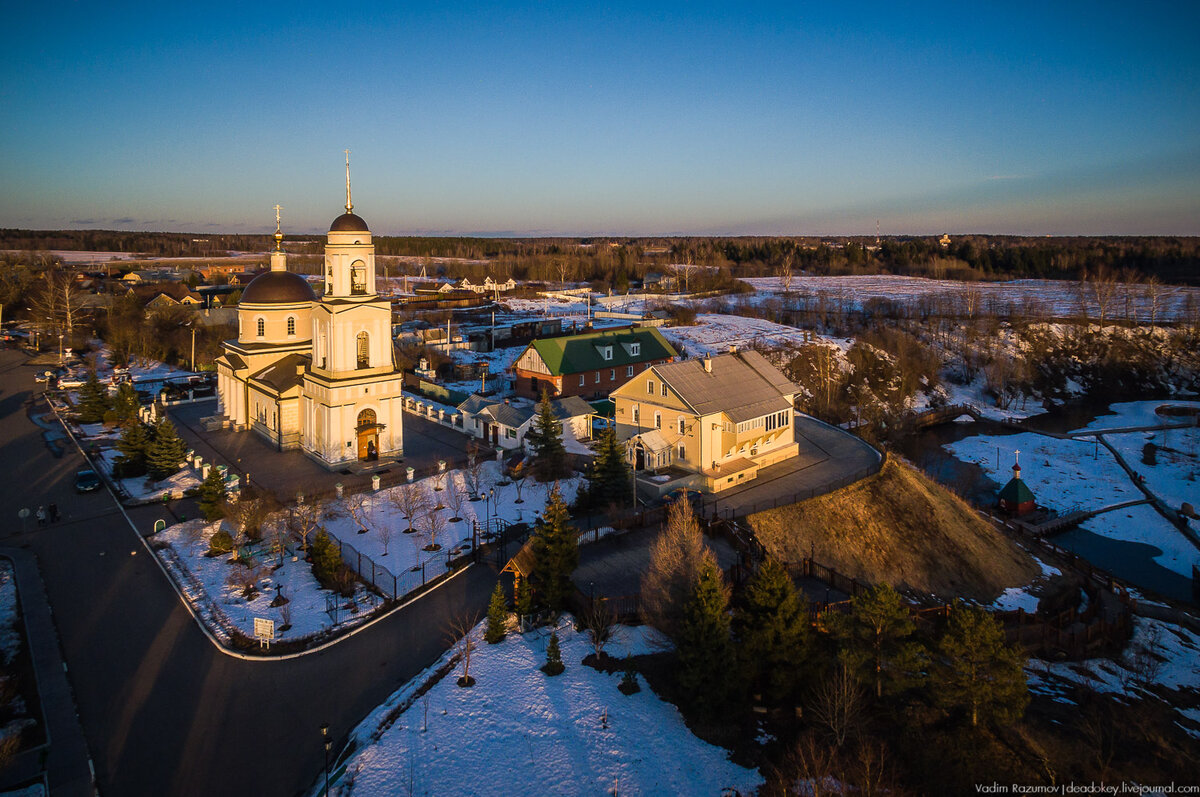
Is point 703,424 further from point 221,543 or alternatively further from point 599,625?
point 221,543

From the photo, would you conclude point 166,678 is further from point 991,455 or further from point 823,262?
point 823,262

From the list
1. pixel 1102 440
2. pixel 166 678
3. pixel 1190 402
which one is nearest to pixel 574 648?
pixel 166 678

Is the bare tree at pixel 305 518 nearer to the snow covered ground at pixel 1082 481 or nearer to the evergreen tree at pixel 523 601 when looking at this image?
the evergreen tree at pixel 523 601

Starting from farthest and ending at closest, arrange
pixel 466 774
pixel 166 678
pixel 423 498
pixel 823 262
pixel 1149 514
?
pixel 823 262 → pixel 1149 514 → pixel 423 498 → pixel 166 678 → pixel 466 774

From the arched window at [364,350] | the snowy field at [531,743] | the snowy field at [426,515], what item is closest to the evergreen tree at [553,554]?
the snowy field at [531,743]

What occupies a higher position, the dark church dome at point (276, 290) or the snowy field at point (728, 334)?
the dark church dome at point (276, 290)

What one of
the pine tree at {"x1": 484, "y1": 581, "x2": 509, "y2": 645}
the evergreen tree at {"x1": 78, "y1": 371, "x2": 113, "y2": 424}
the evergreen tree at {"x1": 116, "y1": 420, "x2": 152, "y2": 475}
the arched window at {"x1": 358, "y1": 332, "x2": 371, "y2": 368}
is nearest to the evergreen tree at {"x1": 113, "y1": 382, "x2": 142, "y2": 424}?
the evergreen tree at {"x1": 78, "y1": 371, "x2": 113, "y2": 424}

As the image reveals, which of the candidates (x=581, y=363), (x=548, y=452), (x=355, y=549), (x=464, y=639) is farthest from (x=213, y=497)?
(x=581, y=363)
